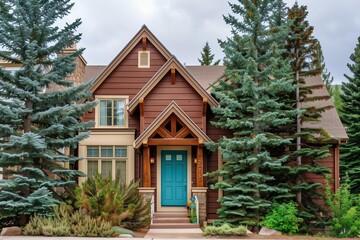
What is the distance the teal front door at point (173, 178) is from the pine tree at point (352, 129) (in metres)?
9.50

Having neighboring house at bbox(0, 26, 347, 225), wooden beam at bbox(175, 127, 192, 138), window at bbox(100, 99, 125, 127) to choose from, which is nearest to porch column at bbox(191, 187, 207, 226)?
neighboring house at bbox(0, 26, 347, 225)

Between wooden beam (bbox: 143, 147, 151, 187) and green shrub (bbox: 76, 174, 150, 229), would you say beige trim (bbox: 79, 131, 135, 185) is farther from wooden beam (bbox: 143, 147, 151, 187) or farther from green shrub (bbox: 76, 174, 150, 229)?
green shrub (bbox: 76, 174, 150, 229)

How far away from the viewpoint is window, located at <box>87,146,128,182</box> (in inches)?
750

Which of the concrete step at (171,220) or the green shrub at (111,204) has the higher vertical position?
the green shrub at (111,204)

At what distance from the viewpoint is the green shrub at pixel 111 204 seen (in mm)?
14430

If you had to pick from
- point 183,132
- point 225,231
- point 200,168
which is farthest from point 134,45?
point 225,231

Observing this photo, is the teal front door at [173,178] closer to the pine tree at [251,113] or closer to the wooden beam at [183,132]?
the wooden beam at [183,132]

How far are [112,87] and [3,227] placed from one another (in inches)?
287

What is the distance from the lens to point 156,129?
17.3 meters

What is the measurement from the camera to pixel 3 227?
14.9 m

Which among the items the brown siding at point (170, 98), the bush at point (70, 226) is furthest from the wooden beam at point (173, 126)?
the bush at point (70, 226)

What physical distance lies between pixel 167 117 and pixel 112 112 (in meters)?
3.22

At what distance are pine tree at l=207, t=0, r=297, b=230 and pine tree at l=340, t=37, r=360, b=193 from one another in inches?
319

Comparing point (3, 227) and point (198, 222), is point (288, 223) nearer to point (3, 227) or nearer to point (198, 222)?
point (198, 222)
